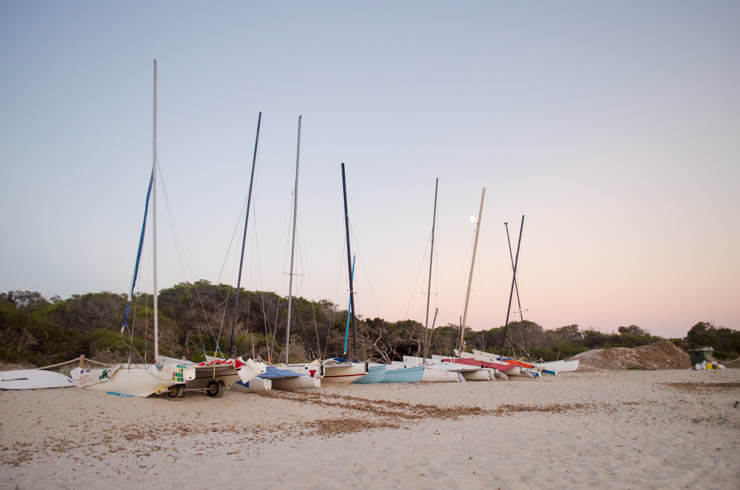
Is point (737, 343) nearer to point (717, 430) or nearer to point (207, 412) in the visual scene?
point (717, 430)

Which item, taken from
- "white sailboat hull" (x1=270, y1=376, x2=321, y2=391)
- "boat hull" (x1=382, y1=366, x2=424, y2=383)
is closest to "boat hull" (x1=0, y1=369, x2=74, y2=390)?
"white sailboat hull" (x1=270, y1=376, x2=321, y2=391)

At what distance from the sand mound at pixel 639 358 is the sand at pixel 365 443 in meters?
19.0

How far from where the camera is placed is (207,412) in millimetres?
11039

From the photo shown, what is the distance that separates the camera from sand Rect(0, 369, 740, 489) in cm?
525

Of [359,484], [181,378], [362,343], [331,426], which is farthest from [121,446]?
[362,343]

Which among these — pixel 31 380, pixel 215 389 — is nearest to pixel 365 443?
pixel 215 389

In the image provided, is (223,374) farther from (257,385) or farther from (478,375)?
(478,375)

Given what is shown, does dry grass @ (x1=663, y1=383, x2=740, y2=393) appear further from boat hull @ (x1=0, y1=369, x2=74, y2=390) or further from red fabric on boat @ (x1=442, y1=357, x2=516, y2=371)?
boat hull @ (x1=0, y1=369, x2=74, y2=390)

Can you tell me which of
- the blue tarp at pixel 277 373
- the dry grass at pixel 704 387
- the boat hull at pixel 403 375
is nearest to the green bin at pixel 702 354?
the dry grass at pixel 704 387

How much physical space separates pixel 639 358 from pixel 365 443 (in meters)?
31.0

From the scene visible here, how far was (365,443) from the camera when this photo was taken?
23.3ft

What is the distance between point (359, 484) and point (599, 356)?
31.8 m

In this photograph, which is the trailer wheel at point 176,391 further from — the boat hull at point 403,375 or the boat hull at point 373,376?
the boat hull at point 403,375

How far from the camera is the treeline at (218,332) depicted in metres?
20.0
